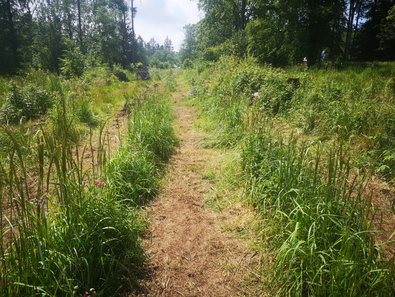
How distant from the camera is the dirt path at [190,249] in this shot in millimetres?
2238

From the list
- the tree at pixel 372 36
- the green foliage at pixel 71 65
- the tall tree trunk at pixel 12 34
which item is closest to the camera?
the green foliage at pixel 71 65

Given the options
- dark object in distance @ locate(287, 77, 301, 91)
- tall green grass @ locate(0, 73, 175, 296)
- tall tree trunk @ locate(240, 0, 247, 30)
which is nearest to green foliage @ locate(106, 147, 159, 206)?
tall green grass @ locate(0, 73, 175, 296)

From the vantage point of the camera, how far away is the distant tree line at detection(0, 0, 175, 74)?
66.5ft

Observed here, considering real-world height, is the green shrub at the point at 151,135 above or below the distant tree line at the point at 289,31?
below

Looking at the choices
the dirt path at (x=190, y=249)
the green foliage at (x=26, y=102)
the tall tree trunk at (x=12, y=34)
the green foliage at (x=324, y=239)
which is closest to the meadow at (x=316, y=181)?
the green foliage at (x=324, y=239)

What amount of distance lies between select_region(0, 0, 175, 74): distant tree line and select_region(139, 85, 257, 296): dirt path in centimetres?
1267

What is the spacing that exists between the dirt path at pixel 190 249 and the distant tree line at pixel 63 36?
12.7m

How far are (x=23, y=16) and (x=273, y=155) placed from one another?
31497 millimetres

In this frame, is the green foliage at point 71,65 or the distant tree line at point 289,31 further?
the distant tree line at point 289,31

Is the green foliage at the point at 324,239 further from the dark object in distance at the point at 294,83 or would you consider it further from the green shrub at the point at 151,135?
the dark object in distance at the point at 294,83

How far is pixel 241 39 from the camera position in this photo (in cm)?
1769

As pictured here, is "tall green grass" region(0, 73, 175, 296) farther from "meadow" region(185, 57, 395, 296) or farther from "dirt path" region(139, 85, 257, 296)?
"meadow" region(185, 57, 395, 296)

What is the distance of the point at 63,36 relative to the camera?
2964 centimetres

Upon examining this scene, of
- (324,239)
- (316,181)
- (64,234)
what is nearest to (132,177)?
(64,234)
